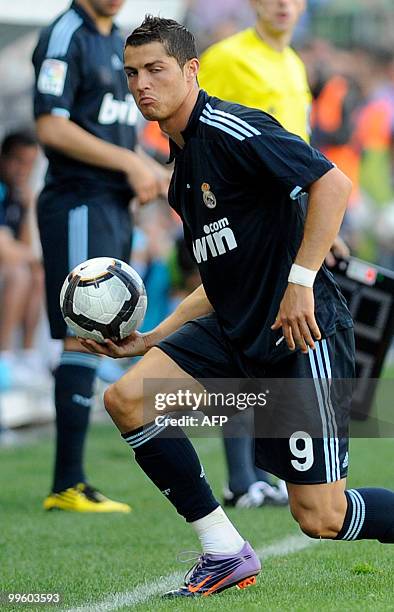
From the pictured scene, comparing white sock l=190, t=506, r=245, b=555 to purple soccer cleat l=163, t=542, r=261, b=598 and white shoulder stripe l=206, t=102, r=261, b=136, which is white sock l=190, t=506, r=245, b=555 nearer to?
purple soccer cleat l=163, t=542, r=261, b=598

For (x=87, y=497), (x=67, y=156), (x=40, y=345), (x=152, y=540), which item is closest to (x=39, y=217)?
(x=67, y=156)

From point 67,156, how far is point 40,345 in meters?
4.92

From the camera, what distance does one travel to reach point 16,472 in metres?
8.27

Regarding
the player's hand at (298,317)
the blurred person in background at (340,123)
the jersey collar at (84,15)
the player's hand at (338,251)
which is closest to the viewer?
the player's hand at (298,317)

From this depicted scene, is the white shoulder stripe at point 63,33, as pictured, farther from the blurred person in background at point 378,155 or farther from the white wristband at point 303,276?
the blurred person in background at point 378,155

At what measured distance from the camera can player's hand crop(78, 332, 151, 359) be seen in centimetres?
486

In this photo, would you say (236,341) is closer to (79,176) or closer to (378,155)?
(79,176)

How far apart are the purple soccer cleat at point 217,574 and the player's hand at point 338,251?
7.00 feet

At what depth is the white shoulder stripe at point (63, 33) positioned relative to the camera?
684cm

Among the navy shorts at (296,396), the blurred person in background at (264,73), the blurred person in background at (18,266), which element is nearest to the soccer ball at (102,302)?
the navy shorts at (296,396)

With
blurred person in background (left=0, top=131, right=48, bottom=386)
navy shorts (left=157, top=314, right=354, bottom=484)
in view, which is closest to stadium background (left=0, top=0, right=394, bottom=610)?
blurred person in background (left=0, top=131, right=48, bottom=386)

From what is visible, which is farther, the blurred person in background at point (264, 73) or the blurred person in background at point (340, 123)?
the blurred person in background at point (340, 123)

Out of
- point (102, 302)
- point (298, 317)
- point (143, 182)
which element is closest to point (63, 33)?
point (143, 182)

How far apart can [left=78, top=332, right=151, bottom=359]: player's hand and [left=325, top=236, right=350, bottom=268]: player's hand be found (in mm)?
1660
